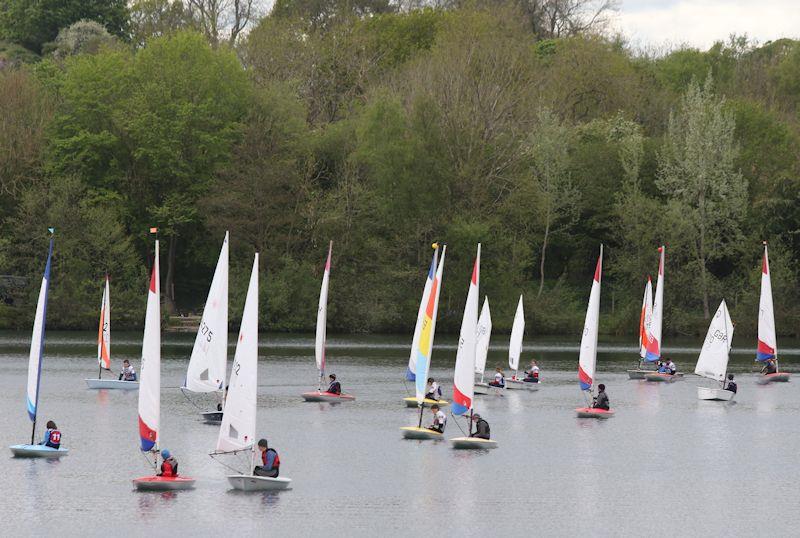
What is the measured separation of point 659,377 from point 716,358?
7492 millimetres

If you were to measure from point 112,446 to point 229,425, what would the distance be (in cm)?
939

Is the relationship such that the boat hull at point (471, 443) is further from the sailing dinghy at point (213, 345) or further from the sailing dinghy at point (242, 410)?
the sailing dinghy at point (242, 410)

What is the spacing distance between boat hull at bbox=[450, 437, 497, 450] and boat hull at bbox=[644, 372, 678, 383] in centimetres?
2844

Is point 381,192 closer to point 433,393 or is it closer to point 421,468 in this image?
point 433,393

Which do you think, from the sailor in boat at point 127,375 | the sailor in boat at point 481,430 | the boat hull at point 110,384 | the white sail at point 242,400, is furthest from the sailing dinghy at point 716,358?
the white sail at point 242,400

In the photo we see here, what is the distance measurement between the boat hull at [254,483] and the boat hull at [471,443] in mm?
9869

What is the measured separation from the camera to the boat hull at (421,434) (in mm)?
48219

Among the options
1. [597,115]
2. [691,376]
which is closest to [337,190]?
[597,115]

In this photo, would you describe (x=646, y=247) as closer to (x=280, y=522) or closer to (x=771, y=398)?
(x=771, y=398)

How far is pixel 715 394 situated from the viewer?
6544 cm

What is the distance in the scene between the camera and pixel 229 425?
1478 inches

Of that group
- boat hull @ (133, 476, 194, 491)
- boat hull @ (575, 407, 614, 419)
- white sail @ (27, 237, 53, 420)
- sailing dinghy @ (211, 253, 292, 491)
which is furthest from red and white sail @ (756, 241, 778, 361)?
white sail @ (27, 237, 53, 420)

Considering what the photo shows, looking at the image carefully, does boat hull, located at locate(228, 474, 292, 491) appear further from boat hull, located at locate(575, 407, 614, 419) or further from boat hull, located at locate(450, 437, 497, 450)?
boat hull, located at locate(575, 407, 614, 419)

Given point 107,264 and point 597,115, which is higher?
point 597,115
